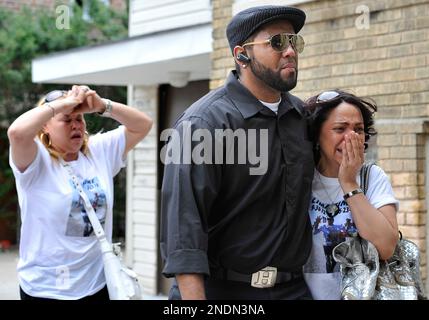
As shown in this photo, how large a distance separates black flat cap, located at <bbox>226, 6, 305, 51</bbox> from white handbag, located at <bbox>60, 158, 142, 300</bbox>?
1.34 meters

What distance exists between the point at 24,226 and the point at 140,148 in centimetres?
658

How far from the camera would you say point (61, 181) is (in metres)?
3.85

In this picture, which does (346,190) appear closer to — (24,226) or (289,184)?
(289,184)

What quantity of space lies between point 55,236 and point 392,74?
122 inches

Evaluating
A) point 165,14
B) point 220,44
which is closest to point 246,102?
point 220,44

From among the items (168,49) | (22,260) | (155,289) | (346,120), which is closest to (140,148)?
(155,289)

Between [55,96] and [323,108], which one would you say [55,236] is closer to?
[55,96]

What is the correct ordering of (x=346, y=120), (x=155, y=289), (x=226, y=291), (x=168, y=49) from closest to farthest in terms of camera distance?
(x=226, y=291) < (x=346, y=120) < (x=168, y=49) < (x=155, y=289)

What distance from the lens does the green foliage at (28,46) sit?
15188mm

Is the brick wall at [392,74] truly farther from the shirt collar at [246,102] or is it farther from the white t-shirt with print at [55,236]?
the shirt collar at [246,102]

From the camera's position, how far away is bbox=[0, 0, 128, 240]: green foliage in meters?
15.2

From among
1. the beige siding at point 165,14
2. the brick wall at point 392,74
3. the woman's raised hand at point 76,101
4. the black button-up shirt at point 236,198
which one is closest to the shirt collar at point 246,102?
the black button-up shirt at point 236,198

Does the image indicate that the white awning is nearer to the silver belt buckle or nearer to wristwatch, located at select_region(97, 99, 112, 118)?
wristwatch, located at select_region(97, 99, 112, 118)

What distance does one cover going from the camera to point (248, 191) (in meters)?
2.68
